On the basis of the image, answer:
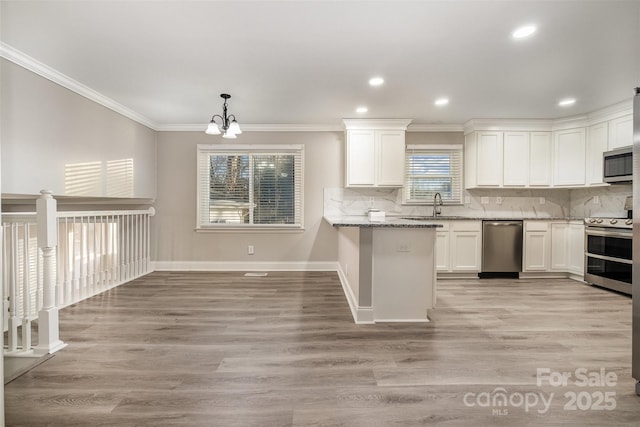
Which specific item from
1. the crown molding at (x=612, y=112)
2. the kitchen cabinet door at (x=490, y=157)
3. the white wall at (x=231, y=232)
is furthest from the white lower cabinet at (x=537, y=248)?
the white wall at (x=231, y=232)

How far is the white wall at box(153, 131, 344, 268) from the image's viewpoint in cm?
504

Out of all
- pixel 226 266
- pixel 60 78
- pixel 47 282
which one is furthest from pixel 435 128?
pixel 47 282

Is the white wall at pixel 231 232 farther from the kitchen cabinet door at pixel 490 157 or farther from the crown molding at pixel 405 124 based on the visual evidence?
the kitchen cabinet door at pixel 490 157

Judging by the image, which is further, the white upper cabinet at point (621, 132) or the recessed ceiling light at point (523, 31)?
the white upper cabinet at point (621, 132)

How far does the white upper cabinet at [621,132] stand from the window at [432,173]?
1857 mm

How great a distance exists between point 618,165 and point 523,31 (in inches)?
111

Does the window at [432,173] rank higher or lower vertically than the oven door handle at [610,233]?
higher

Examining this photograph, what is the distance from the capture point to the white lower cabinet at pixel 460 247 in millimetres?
4590

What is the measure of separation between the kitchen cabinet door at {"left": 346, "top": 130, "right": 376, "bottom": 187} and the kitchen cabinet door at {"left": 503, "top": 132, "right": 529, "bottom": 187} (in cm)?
204

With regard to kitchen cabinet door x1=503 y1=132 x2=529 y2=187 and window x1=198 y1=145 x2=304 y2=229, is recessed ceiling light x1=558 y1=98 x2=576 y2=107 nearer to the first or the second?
kitchen cabinet door x1=503 y1=132 x2=529 y2=187

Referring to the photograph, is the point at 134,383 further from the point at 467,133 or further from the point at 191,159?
the point at 467,133

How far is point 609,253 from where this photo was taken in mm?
3918

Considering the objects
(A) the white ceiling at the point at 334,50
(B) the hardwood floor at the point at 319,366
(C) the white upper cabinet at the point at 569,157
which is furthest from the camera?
(C) the white upper cabinet at the point at 569,157

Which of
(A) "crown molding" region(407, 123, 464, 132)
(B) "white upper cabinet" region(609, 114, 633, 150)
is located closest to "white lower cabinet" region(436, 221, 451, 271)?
(A) "crown molding" region(407, 123, 464, 132)
